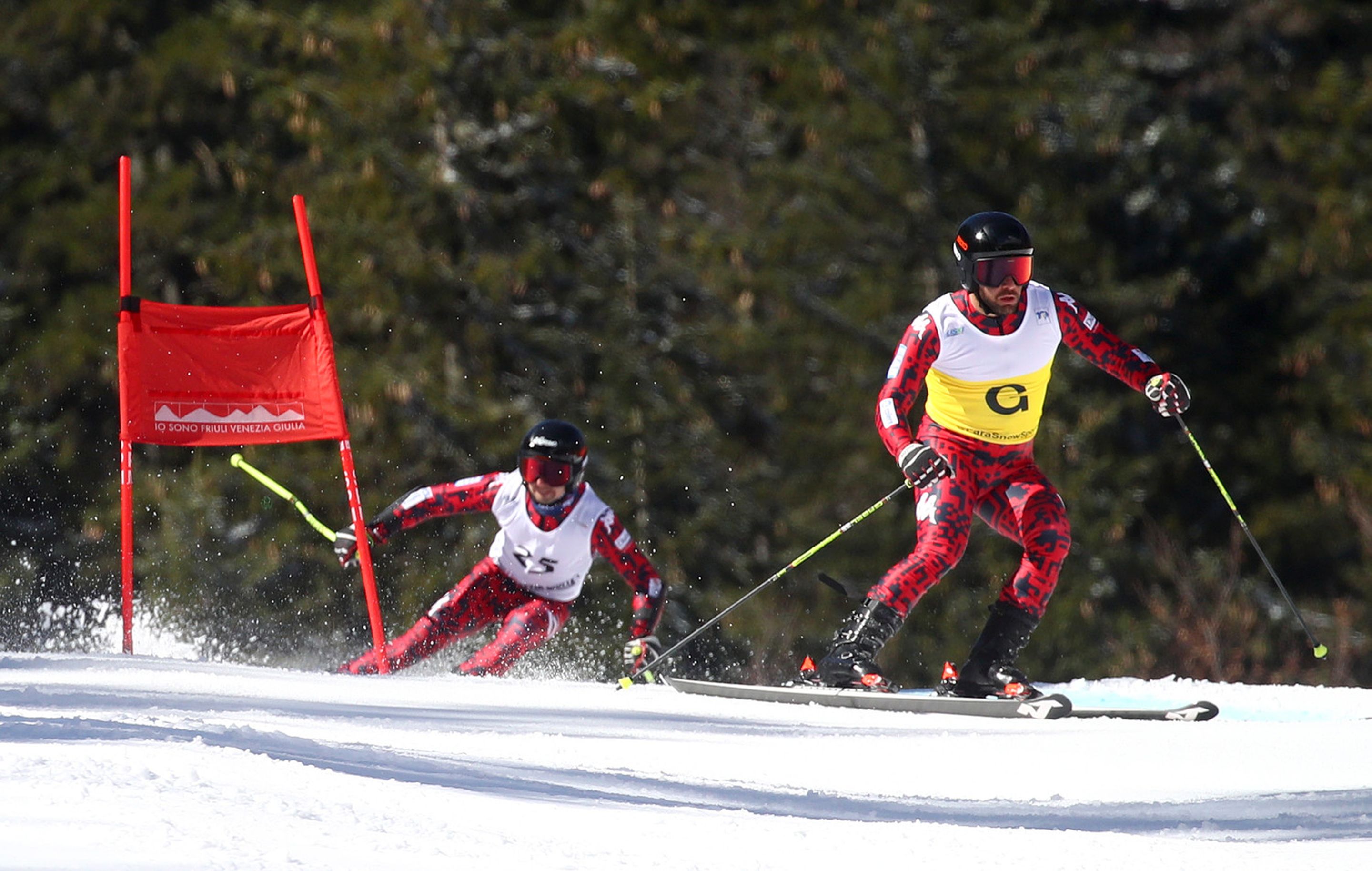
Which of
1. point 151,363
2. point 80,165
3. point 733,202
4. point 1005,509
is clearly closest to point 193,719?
point 1005,509

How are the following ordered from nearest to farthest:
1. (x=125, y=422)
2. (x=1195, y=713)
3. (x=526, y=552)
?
(x=1195, y=713) < (x=125, y=422) < (x=526, y=552)

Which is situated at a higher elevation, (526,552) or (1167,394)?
(1167,394)

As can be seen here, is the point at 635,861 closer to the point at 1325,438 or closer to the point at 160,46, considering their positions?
the point at 1325,438

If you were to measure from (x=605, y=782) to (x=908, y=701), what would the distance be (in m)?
2.20

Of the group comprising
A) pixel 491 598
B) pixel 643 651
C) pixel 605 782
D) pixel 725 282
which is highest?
pixel 605 782

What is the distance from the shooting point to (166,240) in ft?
A: 58.7

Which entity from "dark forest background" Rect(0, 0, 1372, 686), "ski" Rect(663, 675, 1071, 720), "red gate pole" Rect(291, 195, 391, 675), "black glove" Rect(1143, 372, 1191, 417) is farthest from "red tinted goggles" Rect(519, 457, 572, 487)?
"dark forest background" Rect(0, 0, 1372, 686)

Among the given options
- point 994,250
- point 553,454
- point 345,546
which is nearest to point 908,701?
point 994,250

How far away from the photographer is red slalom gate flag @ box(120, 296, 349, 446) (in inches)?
266

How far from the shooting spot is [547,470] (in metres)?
6.85

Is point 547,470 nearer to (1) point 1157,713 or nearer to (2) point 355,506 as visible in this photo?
(2) point 355,506

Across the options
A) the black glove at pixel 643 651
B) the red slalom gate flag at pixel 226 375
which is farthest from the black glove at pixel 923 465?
the red slalom gate flag at pixel 226 375

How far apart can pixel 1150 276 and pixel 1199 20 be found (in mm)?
3771

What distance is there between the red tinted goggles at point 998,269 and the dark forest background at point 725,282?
32.5 ft
